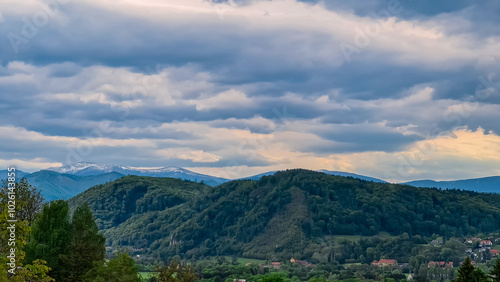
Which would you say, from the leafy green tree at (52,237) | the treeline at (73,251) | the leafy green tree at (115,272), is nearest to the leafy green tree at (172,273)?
the treeline at (73,251)

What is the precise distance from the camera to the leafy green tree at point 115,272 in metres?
44.8

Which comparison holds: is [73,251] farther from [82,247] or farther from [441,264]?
[441,264]

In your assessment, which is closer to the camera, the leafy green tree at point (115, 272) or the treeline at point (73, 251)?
the leafy green tree at point (115, 272)

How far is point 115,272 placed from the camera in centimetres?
4491

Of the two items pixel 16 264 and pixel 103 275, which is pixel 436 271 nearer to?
pixel 103 275

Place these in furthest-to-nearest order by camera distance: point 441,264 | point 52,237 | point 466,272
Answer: point 441,264, point 52,237, point 466,272

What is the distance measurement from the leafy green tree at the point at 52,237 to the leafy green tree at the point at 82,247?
74 cm

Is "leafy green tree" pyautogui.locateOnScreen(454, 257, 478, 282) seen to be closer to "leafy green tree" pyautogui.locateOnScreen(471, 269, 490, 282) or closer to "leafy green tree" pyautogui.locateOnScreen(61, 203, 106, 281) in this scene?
"leafy green tree" pyautogui.locateOnScreen(471, 269, 490, 282)

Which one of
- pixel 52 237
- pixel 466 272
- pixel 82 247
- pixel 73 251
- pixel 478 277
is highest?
pixel 52 237

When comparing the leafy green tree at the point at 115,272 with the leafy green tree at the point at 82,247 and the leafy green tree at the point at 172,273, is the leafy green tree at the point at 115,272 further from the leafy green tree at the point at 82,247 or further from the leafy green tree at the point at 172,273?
the leafy green tree at the point at 82,247

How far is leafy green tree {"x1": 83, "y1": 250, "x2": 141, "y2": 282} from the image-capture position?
147 ft

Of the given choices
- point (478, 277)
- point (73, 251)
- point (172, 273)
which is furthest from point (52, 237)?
point (478, 277)

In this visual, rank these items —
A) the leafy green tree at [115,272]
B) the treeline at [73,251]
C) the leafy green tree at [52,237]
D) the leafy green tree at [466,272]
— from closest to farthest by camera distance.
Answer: the leafy green tree at [115,272], the leafy green tree at [466,272], the treeline at [73,251], the leafy green tree at [52,237]

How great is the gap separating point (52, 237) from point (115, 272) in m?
12.3
